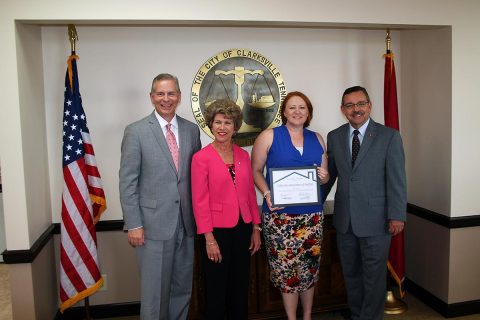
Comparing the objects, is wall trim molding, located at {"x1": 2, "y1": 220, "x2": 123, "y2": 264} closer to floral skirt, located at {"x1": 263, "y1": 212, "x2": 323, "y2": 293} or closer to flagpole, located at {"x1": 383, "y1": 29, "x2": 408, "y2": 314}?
floral skirt, located at {"x1": 263, "y1": 212, "x2": 323, "y2": 293}

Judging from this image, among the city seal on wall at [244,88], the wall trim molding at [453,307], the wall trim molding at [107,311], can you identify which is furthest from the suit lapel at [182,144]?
the wall trim molding at [453,307]

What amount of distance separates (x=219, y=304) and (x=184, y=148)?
0.91 meters

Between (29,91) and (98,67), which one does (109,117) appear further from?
(29,91)

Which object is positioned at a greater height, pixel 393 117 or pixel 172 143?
pixel 393 117

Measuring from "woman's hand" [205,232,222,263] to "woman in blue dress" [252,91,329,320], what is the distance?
15.1 inches

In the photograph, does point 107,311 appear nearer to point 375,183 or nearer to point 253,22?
point 375,183

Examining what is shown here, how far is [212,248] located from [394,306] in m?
1.76

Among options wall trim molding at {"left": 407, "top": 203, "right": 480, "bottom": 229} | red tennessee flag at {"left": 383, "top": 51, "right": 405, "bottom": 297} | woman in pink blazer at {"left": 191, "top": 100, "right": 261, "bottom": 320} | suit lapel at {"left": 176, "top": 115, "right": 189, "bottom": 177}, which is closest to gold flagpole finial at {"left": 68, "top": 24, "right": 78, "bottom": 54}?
suit lapel at {"left": 176, "top": 115, "right": 189, "bottom": 177}

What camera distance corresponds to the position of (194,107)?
3295 millimetres

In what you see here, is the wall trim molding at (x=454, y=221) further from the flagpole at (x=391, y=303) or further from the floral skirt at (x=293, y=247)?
the floral skirt at (x=293, y=247)

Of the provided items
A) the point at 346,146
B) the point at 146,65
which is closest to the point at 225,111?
the point at 346,146

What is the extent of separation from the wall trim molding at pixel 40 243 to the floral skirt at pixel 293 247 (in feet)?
4.24

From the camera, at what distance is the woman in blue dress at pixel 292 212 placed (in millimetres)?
2527

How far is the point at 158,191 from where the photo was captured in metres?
2.34
